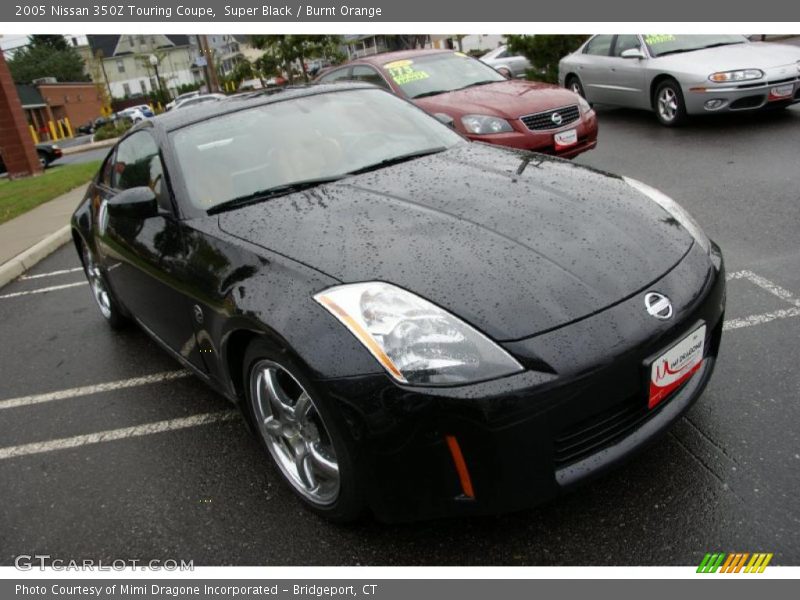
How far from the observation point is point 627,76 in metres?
9.20

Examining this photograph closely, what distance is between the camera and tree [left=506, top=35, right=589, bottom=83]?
13.4 m

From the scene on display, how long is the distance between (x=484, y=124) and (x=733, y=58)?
3.64 m

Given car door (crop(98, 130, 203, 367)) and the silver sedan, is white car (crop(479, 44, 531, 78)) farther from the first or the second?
car door (crop(98, 130, 203, 367))

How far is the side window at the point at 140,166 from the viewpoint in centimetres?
311

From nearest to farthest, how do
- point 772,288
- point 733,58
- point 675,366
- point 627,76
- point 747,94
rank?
point 675,366, point 772,288, point 747,94, point 733,58, point 627,76

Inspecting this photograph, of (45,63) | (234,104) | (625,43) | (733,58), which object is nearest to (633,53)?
(625,43)

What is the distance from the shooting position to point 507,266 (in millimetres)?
2145

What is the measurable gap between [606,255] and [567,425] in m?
0.65

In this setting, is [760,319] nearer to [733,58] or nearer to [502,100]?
[502,100]

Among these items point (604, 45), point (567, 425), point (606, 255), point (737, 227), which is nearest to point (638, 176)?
point (737, 227)

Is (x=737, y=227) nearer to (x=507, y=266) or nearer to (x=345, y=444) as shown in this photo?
(x=507, y=266)

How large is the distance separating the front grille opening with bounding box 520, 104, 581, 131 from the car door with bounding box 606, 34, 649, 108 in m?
2.84

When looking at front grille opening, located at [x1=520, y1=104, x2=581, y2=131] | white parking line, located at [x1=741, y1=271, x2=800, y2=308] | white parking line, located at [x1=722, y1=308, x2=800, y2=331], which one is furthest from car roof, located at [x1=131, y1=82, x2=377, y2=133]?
front grille opening, located at [x1=520, y1=104, x2=581, y2=131]

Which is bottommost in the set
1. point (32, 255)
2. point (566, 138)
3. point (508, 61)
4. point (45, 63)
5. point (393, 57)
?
point (32, 255)
